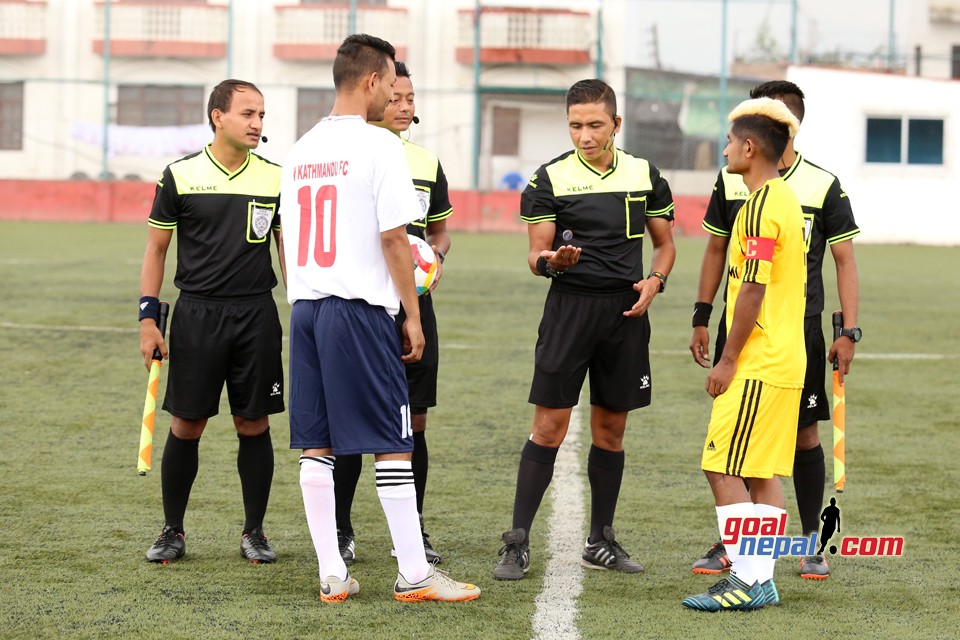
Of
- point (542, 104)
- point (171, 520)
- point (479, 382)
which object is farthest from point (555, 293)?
point (542, 104)

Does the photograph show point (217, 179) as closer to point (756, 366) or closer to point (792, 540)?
point (756, 366)

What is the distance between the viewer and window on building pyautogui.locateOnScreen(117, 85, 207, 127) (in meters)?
37.5

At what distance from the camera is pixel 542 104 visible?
3812 centimetres

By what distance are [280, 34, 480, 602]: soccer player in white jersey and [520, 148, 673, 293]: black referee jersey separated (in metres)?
0.94

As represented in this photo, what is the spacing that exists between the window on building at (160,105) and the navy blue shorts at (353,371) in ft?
110

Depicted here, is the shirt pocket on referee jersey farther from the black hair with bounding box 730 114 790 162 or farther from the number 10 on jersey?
the number 10 on jersey

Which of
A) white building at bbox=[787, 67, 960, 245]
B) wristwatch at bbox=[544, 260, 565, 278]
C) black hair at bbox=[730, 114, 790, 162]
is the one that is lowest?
→ wristwatch at bbox=[544, 260, 565, 278]

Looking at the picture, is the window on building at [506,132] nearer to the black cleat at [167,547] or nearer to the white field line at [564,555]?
the white field line at [564,555]

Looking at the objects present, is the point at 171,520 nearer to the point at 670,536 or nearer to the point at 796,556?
the point at 670,536

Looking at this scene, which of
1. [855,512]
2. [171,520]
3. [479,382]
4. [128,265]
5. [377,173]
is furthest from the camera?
[128,265]

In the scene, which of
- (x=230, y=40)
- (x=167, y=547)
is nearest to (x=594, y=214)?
(x=167, y=547)

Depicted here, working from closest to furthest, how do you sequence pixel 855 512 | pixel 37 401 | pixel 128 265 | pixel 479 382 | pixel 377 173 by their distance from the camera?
pixel 377 173 → pixel 855 512 → pixel 37 401 → pixel 479 382 → pixel 128 265

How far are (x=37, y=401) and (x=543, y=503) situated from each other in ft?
13.7

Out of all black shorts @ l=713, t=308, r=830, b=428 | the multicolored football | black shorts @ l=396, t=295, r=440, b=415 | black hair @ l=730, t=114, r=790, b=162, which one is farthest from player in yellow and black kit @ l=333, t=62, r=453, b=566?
black hair @ l=730, t=114, r=790, b=162
